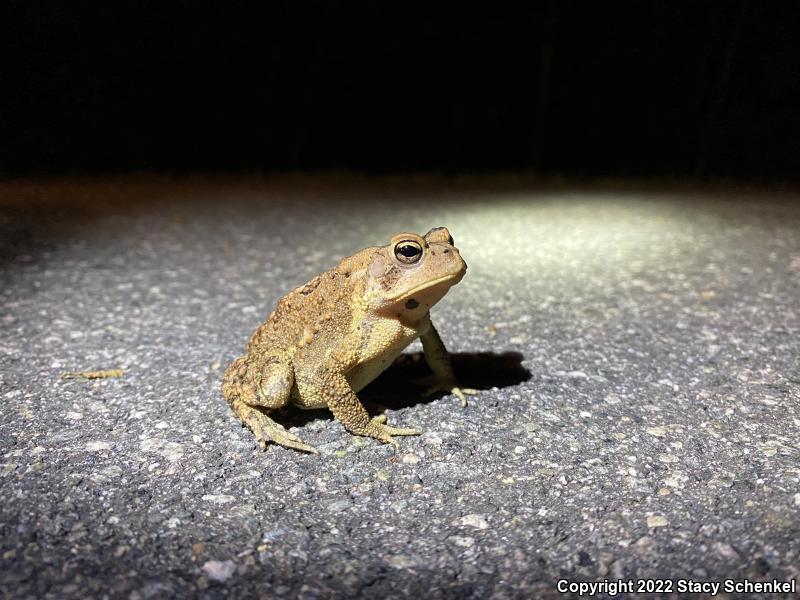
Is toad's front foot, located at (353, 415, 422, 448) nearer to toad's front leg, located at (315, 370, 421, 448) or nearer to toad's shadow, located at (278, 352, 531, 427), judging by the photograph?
toad's front leg, located at (315, 370, 421, 448)

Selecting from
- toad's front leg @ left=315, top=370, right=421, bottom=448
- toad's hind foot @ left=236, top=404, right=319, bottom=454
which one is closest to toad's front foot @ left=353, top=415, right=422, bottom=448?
toad's front leg @ left=315, top=370, right=421, bottom=448

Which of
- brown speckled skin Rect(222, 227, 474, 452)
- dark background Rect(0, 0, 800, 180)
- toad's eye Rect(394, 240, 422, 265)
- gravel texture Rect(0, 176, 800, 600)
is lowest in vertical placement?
gravel texture Rect(0, 176, 800, 600)

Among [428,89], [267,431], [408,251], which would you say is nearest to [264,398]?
[267,431]

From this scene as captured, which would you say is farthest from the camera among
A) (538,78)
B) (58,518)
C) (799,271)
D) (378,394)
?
(538,78)

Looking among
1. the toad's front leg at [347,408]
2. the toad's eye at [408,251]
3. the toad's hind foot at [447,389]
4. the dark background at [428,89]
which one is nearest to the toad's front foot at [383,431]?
the toad's front leg at [347,408]

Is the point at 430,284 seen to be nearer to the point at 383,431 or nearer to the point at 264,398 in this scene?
the point at 383,431

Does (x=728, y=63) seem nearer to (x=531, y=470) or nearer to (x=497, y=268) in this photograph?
(x=497, y=268)

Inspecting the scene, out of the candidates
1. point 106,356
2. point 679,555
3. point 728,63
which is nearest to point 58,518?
point 106,356
